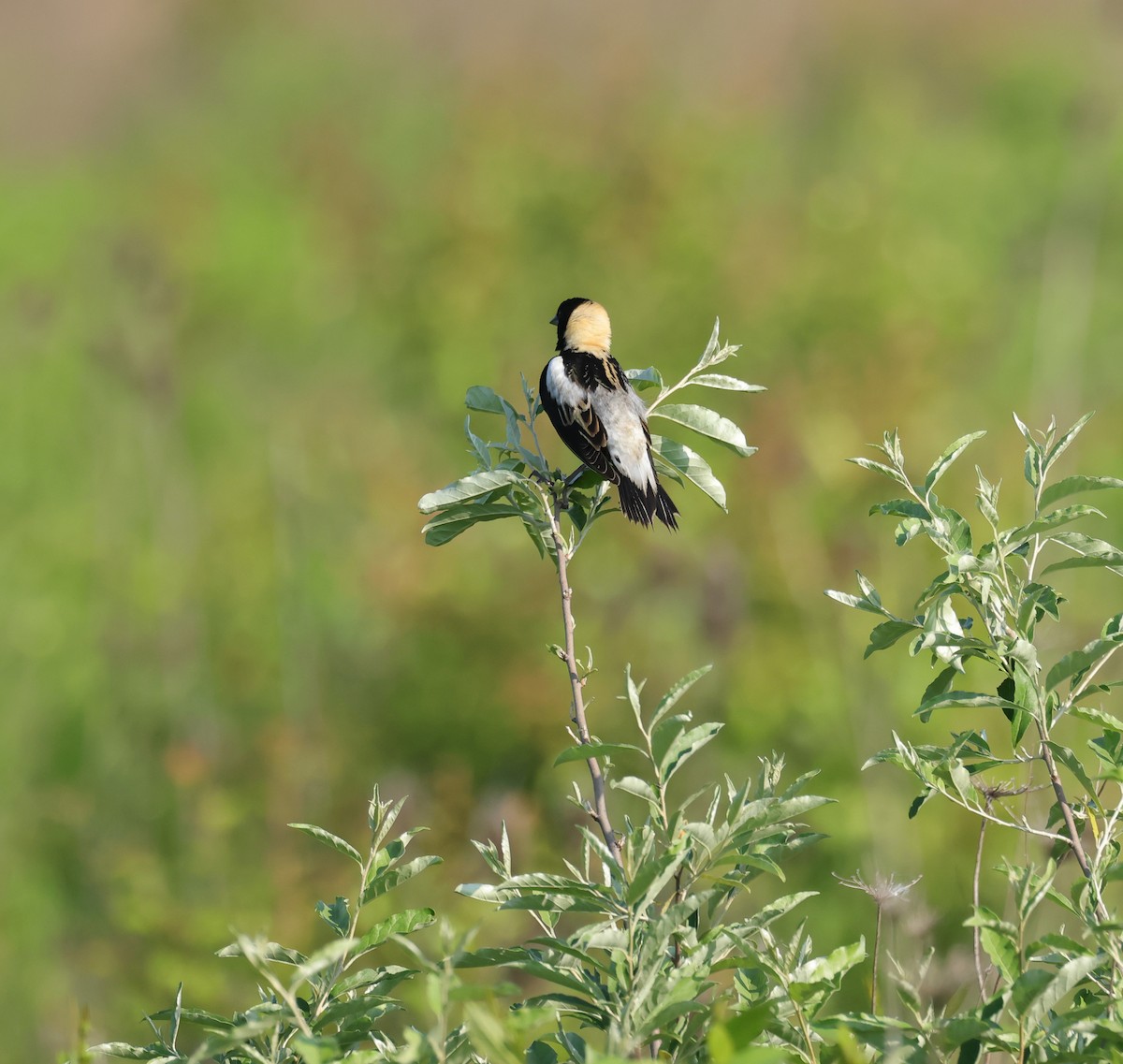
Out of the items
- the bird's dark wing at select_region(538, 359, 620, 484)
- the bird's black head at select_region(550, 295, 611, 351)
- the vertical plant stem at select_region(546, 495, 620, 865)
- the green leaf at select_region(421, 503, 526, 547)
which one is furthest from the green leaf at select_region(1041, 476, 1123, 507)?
the bird's black head at select_region(550, 295, 611, 351)

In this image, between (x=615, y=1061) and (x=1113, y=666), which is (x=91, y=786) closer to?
(x=1113, y=666)

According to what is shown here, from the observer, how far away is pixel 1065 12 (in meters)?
28.2

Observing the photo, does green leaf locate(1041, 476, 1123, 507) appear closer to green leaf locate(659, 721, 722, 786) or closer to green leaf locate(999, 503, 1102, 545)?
green leaf locate(999, 503, 1102, 545)

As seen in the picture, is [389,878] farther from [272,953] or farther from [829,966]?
[829,966]

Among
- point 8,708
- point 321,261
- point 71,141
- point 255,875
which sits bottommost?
point 255,875

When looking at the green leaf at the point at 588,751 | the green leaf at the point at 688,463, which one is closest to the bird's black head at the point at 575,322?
the green leaf at the point at 688,463

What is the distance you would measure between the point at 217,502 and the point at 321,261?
289 inches

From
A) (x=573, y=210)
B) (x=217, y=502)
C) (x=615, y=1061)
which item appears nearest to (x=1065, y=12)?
(x=573, y=210)

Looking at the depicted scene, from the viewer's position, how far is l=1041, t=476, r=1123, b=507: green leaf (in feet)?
6.23

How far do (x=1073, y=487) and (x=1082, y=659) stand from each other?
0.88 ft

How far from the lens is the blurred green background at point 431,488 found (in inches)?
293

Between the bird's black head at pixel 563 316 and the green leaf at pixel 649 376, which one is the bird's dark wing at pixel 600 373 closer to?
the bird's black head at pixel 563 316

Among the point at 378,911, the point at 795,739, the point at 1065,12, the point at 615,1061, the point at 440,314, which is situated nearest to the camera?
the point at 615,1061

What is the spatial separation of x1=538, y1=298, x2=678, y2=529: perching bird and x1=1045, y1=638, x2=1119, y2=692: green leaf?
0.91m
